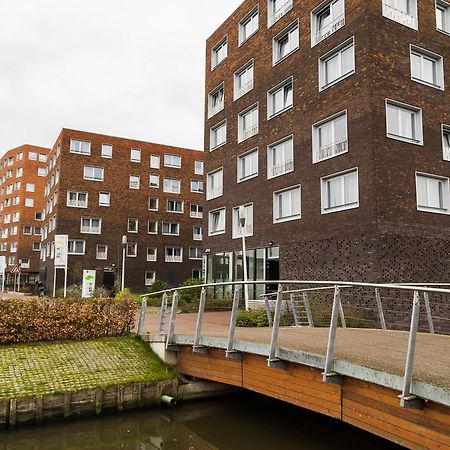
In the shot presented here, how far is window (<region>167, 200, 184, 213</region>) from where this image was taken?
47.0m

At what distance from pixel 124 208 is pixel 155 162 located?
5.49 m

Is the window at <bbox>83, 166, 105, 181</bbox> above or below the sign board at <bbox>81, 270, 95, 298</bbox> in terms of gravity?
above

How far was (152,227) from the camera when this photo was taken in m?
45.7

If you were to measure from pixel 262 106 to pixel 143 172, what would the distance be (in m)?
23.1

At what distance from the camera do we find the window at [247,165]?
81.5 feet

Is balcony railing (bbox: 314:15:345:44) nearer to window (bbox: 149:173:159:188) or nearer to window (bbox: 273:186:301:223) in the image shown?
window (bbox: 273:186:301:223)

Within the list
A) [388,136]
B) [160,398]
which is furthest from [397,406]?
[388,136]

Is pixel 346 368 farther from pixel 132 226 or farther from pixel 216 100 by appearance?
pixel 132 226

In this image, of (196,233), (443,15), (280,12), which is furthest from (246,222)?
(196,233)

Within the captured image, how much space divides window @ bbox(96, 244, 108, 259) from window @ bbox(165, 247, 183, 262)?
5876 millimetres

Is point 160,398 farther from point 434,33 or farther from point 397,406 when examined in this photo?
point 434,33

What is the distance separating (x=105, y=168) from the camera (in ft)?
141

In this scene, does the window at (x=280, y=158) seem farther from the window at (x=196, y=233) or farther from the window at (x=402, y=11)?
the window at (x=196, y=233)

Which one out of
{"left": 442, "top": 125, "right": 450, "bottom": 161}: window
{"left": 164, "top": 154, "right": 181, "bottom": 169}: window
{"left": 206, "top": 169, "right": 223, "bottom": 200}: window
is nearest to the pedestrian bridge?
{"left": 442, "top": 125, "right": 450, "bottom": 161}: window
